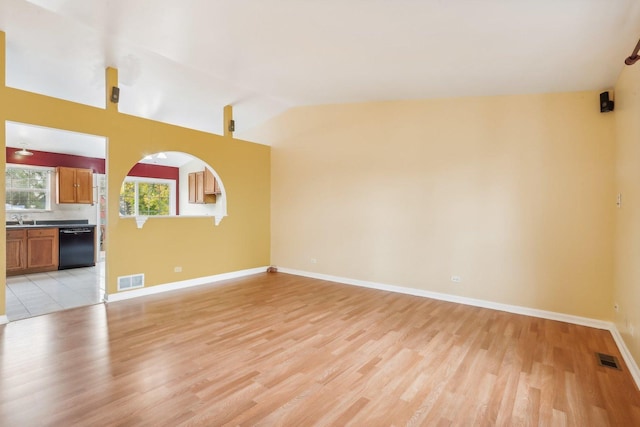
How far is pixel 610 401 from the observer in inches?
80.7

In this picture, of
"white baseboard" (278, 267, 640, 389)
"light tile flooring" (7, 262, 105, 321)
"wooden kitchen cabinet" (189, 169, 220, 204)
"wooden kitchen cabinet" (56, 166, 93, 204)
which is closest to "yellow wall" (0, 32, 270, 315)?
"light tile flooring" (7, 262, 105, 321)

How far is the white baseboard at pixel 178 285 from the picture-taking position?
13.5ft

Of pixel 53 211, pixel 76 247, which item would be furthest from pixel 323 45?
pixel 53 211

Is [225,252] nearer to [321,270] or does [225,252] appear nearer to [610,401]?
[321,270]

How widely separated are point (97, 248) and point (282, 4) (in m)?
6.58

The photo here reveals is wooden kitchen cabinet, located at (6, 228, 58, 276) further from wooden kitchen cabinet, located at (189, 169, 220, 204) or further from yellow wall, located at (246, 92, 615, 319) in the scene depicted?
yellow wall, located at (246, 92, 615, 319)

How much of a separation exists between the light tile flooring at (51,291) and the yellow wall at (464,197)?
330 centimetres

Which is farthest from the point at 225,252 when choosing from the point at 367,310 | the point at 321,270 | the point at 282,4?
the point at 282,4

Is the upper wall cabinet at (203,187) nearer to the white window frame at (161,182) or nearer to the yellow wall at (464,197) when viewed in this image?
the white window frame at (161,182)

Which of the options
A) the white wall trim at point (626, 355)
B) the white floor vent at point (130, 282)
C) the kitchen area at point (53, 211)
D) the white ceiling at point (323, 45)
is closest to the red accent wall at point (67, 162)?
the kitchen area at point (53, 211)

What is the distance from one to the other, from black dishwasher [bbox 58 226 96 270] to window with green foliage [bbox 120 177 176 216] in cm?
170

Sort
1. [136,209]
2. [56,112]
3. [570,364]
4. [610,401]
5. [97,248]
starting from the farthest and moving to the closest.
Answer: [136,209], [97,248], [56,112], [570,364], [610,401]

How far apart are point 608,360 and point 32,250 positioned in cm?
853

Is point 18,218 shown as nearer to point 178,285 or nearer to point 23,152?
point 23,152
